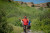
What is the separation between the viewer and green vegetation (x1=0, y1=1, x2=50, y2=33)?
552 cm

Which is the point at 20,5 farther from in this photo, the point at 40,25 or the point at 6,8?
the point at 40,25

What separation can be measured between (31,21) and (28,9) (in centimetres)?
55

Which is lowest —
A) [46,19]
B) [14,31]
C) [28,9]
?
[14,31]

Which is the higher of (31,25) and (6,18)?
(6,18)

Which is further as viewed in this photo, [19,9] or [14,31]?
[19,9]

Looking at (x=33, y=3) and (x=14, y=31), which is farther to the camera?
(x=33, y=3)

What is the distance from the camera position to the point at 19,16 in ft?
18.8

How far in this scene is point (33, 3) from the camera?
19.4 feet

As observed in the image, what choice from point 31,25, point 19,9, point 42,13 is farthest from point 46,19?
point 19,9

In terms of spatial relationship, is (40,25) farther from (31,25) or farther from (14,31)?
(14,31)

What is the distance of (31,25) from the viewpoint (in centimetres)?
570

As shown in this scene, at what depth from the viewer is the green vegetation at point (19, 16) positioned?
18.1 feet

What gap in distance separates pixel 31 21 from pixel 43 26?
549mm

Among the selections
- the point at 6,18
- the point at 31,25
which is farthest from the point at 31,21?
the point at 6,18
